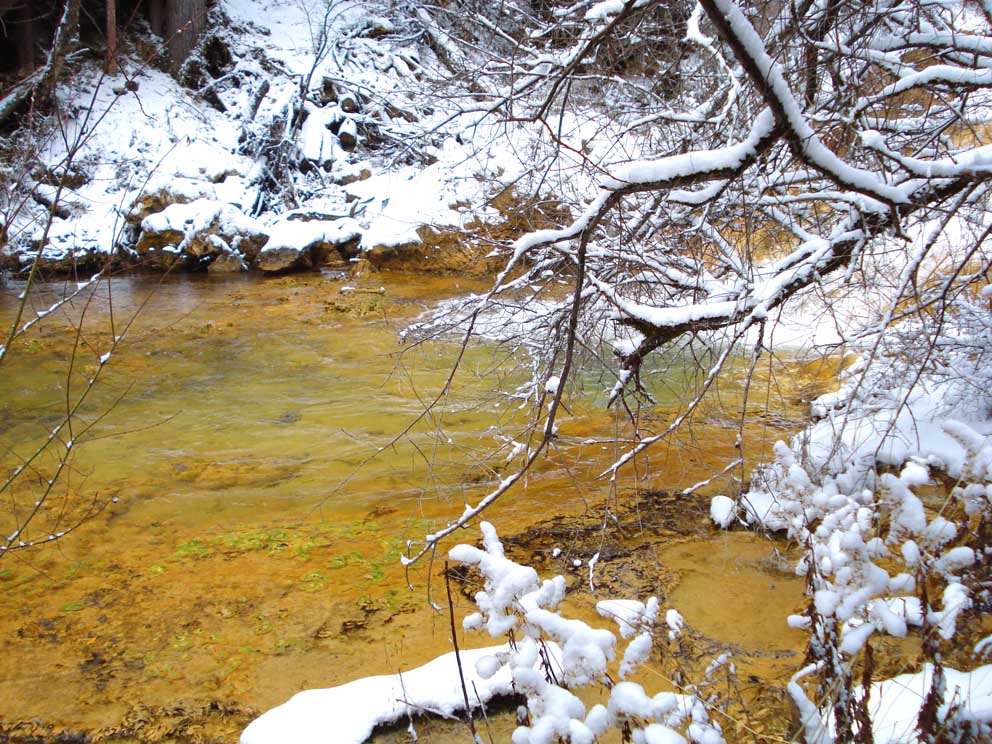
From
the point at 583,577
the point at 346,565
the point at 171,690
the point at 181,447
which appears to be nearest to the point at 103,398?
the point at 181,447

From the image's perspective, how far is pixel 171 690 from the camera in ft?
10.6

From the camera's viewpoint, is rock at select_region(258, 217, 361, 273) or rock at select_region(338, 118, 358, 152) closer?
rock at select_region(258, 217, 361, 273)

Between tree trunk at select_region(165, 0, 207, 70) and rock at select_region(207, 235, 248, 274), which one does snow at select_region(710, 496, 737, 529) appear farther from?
tree trunk at select_region(165, 0, 207, 70)

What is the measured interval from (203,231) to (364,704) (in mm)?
11414

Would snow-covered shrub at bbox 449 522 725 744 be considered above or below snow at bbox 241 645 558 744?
above

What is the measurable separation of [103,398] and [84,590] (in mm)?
3679

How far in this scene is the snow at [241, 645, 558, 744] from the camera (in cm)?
272

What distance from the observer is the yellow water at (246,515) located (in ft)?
11.0

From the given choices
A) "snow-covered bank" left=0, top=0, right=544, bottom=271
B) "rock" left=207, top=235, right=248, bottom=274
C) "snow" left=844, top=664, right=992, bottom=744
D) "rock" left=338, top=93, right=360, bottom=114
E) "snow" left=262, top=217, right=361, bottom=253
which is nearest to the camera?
"snow" left=844, top=664, right=992, bottom=744

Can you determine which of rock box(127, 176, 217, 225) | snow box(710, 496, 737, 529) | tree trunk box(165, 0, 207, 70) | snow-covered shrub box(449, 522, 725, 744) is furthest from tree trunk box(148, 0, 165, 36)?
snow-covered shrub box(449, 522, 725, 744)

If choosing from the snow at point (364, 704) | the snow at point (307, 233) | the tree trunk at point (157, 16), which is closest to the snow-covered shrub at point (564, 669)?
the snow at point (364, 704)

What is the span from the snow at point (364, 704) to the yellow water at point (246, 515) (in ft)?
1.01

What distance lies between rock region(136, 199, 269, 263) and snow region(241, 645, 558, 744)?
35.2 ft

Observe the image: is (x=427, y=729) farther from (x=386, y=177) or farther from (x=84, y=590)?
(x=386, y=177)
